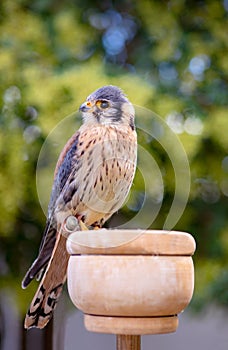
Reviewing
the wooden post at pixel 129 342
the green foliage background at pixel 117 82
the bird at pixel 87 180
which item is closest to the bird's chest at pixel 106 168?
the bird at pixel 87 180

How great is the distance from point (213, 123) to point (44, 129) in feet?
1.15

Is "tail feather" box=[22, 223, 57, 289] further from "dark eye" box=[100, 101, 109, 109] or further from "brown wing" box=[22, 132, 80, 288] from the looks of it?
"dark eye" box=[100, 101, 109, 109]

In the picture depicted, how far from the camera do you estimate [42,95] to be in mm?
998

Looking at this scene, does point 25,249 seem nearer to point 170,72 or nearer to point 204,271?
point 204,271

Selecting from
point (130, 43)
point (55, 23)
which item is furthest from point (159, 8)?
point (55, 23)

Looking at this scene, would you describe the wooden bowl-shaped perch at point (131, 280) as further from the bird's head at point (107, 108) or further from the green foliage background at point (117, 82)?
the green foliage background at point (117, 82)

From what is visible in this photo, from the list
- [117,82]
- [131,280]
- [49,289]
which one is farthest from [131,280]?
[117,82]

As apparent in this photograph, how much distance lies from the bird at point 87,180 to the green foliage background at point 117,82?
44cm

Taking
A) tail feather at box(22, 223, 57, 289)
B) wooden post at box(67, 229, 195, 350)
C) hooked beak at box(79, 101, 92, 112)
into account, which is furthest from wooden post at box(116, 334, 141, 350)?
hooked beak at box(79, 101, 92, 112)

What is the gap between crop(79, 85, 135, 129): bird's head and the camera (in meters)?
0.53

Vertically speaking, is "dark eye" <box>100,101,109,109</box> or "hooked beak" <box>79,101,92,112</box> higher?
"dark eye" <box>100,101,109,109</box>

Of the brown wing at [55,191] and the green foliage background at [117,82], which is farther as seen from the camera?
the green foliage background at [117,82]

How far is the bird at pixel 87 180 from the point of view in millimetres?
519

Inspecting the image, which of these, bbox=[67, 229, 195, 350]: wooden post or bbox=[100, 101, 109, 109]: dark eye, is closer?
bbox=[67, 229, 195, 350]: wooden post
